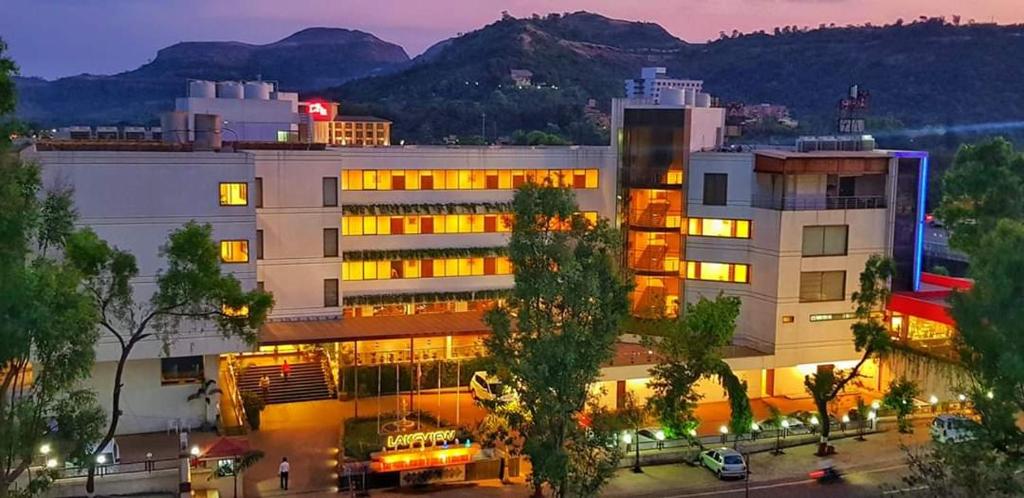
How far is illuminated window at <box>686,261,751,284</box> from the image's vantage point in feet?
159

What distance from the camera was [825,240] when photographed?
46750 millimetres

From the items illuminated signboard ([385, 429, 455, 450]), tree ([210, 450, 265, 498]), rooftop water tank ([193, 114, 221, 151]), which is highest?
rooftop water tank ([193, 114, 221, 151])

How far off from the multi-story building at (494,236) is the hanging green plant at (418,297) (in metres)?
0.08

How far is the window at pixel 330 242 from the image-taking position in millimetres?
46031

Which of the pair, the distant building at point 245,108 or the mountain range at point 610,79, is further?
the mountain range at point 610,79

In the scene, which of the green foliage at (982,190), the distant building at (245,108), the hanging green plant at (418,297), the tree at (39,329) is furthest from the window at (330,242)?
the green foliage at (982,190)

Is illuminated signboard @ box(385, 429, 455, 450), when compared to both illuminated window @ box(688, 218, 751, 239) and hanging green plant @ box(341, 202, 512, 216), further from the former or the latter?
illuminated window @ box(688, 218, 751, 239)

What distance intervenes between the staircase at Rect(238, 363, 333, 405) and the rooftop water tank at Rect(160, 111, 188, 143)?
11.8 metres

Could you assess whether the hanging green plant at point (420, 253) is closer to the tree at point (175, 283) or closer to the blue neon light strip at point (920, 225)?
the tree at point (175, 283)

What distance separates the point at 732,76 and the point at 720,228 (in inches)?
3764

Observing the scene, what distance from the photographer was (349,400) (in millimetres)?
44625

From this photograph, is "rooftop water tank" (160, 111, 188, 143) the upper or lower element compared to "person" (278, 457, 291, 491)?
upper

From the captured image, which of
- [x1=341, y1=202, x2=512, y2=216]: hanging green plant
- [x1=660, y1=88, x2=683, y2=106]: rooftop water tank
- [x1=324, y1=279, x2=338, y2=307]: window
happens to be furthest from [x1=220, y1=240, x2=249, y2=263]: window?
[x1=660, y1=88, x2=683, y2=106]: rooftop water tank

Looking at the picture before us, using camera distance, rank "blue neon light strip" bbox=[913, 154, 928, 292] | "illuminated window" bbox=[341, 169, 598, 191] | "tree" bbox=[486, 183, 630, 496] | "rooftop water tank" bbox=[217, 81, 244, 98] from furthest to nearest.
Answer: "rooftop water tank" bbox=[217, 81, 244, 98], "illuminated window" bbox=[341, 169, 598, 191], "blue neon light strip" bbox=[913, 154, 928, 292], "tree" bbox=[486, 183, 630, 496]
